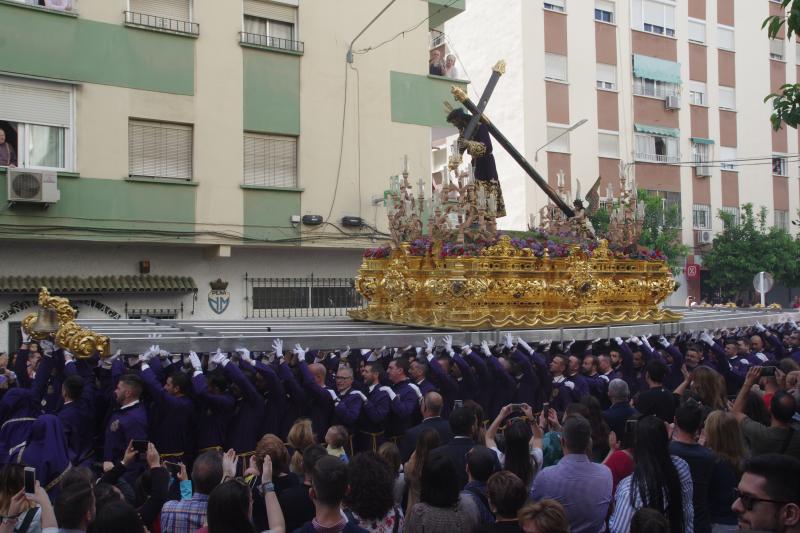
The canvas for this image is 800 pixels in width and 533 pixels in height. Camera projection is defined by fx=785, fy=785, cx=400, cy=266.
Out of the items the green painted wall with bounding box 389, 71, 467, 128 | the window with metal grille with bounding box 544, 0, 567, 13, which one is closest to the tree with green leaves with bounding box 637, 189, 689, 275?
the window with metal grille with bounding box 544, 0, 567, 13

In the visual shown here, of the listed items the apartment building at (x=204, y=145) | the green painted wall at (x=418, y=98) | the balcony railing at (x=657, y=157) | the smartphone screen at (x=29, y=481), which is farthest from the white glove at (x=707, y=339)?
the balcony railing at (x=657, y=157)

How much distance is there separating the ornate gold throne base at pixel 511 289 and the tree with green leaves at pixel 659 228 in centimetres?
1154

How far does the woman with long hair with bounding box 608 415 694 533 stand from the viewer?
4215 millimetres

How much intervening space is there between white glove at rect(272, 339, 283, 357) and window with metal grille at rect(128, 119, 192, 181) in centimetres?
772

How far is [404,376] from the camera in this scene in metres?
7.73

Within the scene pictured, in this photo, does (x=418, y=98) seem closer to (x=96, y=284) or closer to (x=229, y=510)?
(x=96, y=284)

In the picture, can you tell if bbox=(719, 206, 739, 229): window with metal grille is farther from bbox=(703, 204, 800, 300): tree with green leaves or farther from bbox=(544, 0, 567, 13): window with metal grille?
bbox=(544, 0, 567, 13): window with metal grille

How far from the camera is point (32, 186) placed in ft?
42.2

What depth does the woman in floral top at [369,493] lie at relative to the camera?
4.05 meters

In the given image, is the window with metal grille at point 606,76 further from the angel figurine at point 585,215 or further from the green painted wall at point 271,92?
the angel figurine at point 585,215

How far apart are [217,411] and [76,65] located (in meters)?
9.26

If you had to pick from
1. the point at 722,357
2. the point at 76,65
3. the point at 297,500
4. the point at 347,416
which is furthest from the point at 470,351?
the point at 76,65

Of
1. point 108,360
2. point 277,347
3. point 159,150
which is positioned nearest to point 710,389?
point 277,347

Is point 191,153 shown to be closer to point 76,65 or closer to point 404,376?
point 76,65
